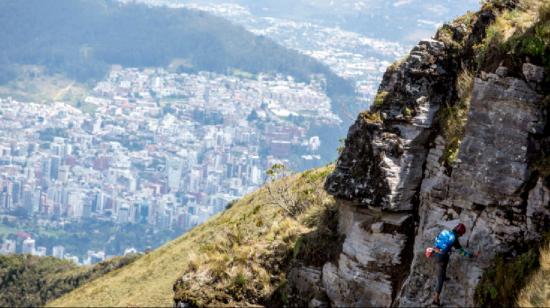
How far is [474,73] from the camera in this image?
37.4ft

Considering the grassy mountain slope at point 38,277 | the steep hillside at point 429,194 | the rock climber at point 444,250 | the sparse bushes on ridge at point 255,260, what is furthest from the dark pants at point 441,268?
the grassy mountain slope at point 38,277

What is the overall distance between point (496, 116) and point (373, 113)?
269 cm

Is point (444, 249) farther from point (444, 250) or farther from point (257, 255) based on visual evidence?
point (257, 255)

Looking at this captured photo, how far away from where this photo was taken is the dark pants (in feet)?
32.5

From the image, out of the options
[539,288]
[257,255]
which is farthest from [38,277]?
[539,288]

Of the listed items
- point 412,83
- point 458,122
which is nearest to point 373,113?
point 412,83

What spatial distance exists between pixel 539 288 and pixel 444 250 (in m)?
1.31

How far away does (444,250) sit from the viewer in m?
9.80

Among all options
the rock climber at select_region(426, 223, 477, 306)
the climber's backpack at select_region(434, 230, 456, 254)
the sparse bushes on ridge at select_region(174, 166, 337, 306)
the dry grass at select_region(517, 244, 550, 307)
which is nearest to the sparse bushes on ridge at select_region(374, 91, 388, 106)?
the sparse bushes on ridge at select_region(174, 166, 337, 306)

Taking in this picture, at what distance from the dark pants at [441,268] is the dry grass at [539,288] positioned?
1.14 meters

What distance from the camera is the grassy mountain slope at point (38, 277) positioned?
206ft

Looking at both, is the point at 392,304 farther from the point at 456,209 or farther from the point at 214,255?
the point at 214,255

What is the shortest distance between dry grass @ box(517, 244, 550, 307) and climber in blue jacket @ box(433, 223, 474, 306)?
106 cm

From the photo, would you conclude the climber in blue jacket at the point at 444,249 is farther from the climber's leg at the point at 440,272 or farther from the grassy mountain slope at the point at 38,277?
the grassy mountain slope at the point at 38,277
